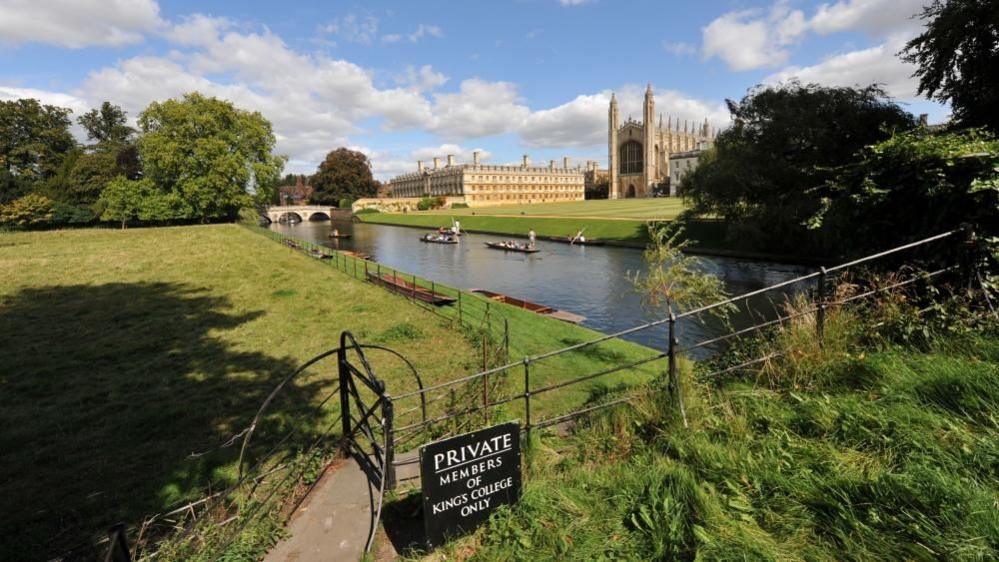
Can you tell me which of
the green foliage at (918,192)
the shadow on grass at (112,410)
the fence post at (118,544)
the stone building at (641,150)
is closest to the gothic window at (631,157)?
the stone building at (641,150)

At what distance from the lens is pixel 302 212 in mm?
102000

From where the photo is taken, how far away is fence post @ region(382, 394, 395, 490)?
3.46m

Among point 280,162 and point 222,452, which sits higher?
point 280,162

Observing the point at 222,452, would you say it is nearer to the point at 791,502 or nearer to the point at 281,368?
the point at 281,368

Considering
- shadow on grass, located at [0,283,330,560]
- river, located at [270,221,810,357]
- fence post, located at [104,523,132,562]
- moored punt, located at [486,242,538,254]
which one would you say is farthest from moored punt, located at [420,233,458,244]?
fence post, located at [104,523,132,562]

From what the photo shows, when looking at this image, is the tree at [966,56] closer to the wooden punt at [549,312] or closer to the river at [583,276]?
the river at [583,276]

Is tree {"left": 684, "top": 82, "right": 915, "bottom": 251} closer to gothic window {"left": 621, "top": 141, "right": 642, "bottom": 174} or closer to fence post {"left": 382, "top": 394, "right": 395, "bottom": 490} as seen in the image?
fence post {"left": 382, "top": 394, "right": 395, "bottom": 490}

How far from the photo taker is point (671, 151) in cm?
12394

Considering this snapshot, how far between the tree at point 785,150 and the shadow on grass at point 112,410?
1104 inches

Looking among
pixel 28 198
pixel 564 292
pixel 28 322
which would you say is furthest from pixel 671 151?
pixel 28 322

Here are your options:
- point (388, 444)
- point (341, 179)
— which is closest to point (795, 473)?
point (388, 444)

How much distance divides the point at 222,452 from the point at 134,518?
5.03 ft

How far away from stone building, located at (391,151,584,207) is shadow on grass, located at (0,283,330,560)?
11124cm

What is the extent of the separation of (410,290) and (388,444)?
15723 millimetres
